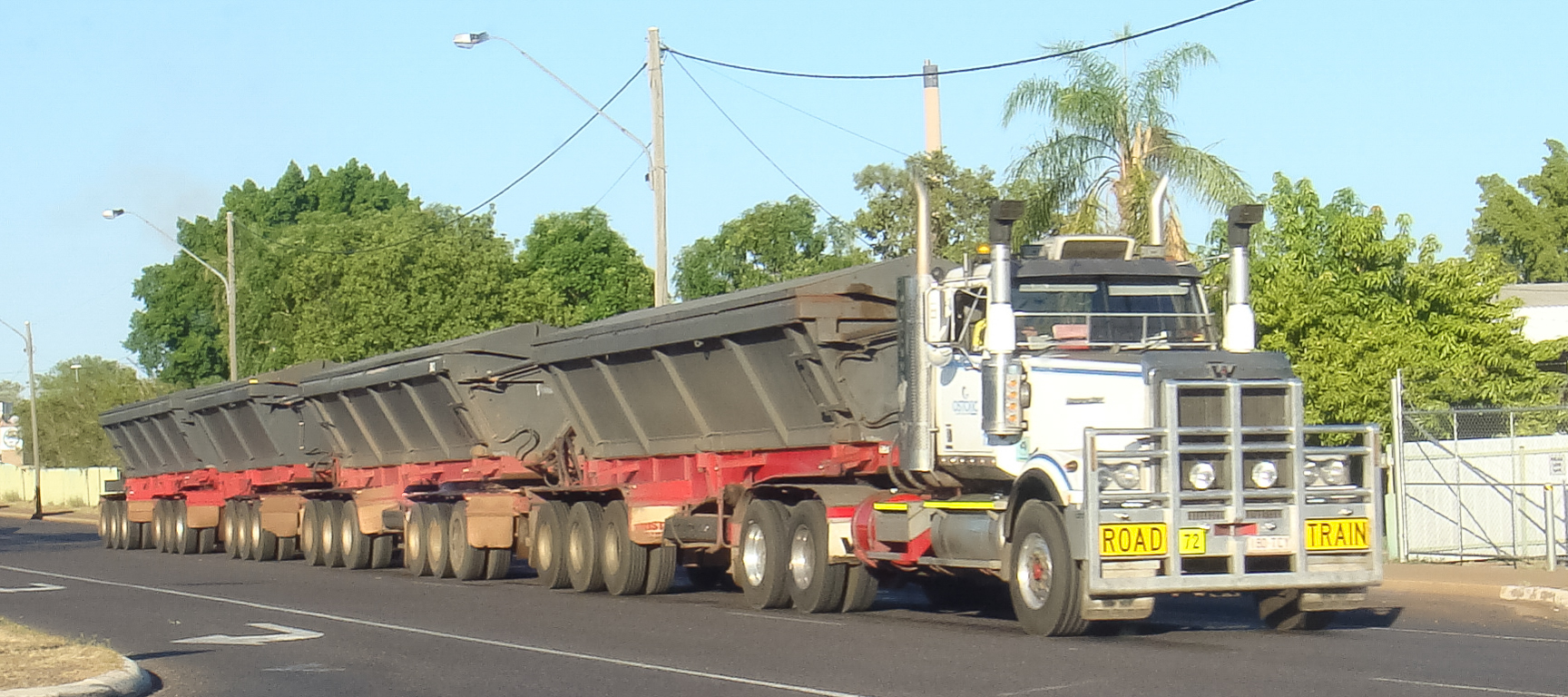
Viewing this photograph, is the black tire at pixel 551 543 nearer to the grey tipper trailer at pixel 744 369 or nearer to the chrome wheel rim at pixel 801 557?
the grey tipper trailer at pixel 744 369

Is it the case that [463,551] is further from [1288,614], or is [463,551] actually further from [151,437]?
[151,437]

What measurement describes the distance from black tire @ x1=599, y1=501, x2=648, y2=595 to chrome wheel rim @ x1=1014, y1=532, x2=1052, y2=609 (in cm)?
733

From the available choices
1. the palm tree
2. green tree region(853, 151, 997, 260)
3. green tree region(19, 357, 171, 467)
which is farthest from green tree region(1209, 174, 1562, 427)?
green tree region(19, 357, 171, 467)

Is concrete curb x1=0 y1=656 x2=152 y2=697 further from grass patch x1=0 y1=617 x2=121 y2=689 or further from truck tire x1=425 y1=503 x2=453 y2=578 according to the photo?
truck tire x1=425 y1=503 x2=453 y2=578

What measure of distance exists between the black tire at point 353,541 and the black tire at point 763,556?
12145 millimetres

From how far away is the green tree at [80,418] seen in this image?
81.5 m

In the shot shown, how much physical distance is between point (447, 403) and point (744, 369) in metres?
8.40

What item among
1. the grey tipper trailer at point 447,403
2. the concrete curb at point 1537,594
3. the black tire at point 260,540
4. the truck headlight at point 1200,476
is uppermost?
the grey tipper trailer at point 447,403

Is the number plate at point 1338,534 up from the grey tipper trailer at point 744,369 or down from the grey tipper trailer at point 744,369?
down

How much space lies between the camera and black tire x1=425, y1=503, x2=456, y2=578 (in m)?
26.5

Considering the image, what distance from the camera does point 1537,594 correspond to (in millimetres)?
18125

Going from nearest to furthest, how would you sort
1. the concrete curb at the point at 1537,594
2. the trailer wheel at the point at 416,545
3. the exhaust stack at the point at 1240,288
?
the exhaust stack at the point at 1240,288 → the concrete curb at the point at 1537,594 → the trailer wheel at the point at 416,545

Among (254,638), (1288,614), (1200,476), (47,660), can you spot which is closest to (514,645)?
(254,638)

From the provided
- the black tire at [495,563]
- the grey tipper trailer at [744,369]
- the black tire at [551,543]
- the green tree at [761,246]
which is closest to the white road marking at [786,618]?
the grey tipper trailer at [744,369]
